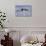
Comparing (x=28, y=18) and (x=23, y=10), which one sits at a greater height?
(x=23, y=10)

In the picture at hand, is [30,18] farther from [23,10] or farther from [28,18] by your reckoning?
[23,10]

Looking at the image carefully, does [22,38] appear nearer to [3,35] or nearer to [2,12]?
[3,35]

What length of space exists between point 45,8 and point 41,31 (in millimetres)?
625

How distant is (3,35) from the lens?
3648 millimetres

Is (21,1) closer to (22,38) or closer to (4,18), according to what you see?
(4,18)

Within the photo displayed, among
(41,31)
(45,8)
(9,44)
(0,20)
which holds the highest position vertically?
(45,8)

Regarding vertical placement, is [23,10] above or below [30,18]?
above

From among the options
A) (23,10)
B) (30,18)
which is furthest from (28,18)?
(23,10)

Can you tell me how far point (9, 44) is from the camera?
3.49m

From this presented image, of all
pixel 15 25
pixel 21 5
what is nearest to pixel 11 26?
pixel 15 25

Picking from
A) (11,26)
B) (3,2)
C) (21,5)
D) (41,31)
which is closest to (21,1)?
(21,5)

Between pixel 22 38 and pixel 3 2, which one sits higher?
pixel 3 2

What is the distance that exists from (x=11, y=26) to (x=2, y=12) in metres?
0.44

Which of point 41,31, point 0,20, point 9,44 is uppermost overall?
point 0,20
